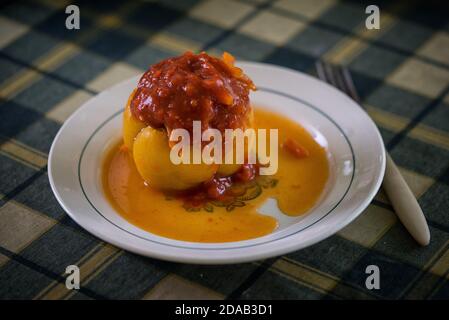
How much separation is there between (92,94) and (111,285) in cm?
85

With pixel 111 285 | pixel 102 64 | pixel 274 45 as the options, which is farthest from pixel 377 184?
pixel 102 64

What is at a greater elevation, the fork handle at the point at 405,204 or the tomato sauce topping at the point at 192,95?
the tomato sauce topping at the point at 192,95

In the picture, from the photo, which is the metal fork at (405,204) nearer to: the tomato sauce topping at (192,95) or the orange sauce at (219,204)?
the orange sauce at (219,204)

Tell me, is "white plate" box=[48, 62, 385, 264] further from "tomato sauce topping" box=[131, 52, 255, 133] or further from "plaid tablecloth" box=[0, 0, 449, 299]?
"tomato sauce topping" box=[131, 52, 255, 133]

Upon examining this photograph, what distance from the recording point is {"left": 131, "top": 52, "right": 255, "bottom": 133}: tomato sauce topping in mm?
1589

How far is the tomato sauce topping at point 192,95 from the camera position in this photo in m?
1.59

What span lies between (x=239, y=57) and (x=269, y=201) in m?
0.82

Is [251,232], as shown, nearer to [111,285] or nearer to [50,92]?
[111,285]

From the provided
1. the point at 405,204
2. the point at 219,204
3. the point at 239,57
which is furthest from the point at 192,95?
the point at 239,57

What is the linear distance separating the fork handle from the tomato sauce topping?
0.39 m

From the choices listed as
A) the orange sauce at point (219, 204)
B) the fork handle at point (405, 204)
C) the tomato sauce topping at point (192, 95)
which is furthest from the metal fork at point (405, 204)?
the tomato sauce topping at point (192, 95)

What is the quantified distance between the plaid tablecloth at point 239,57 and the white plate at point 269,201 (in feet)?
0.27

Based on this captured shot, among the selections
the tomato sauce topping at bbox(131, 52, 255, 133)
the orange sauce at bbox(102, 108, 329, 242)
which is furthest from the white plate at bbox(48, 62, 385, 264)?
the tomato sauce topping at bbox(131, 52, 255, 133)

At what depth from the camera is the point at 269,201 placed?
1.67m
